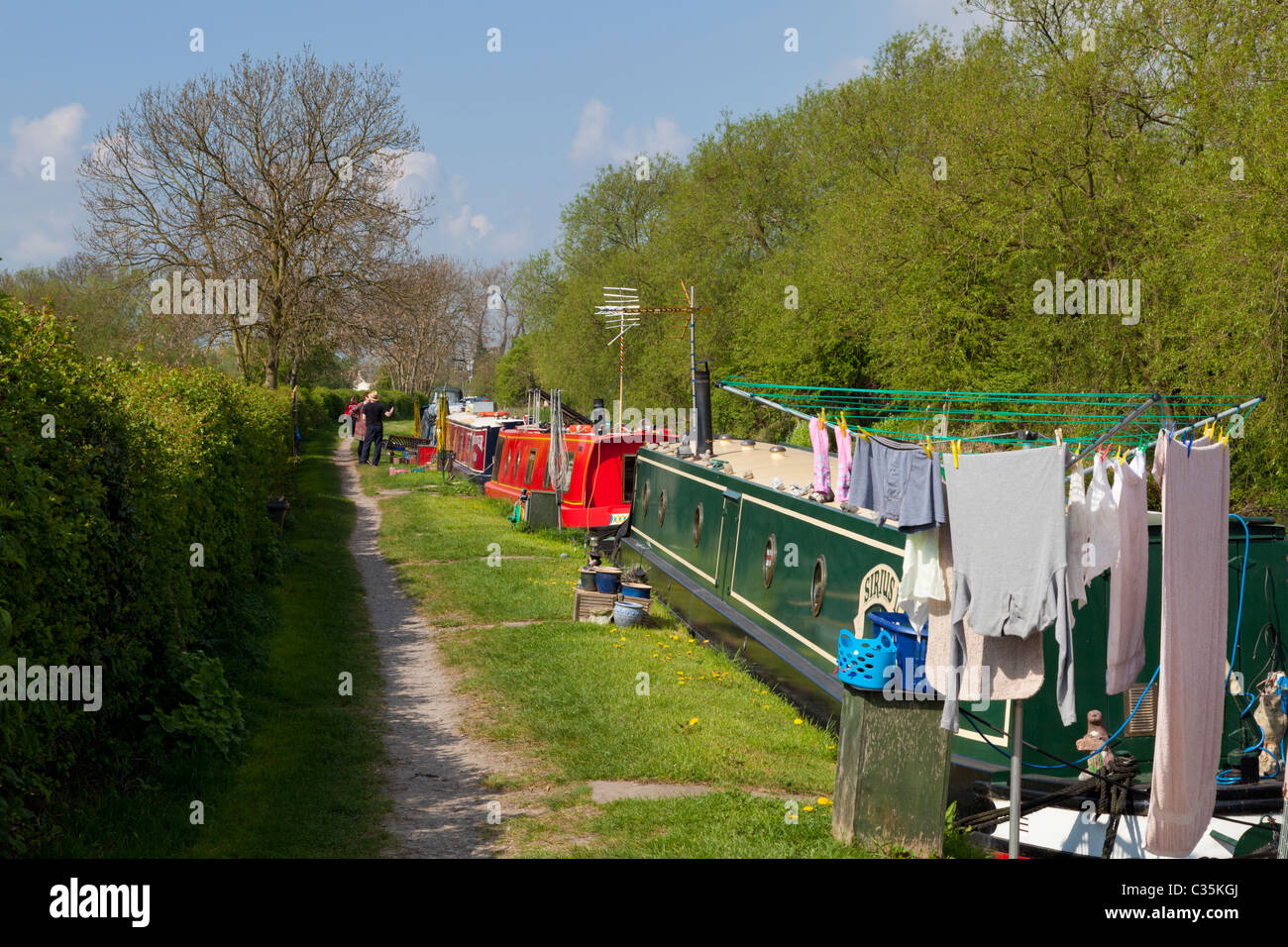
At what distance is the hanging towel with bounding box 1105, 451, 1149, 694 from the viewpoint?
5605mm

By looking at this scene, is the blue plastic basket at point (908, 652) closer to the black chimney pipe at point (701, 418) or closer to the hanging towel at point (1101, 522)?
the hanging towel at point (1101, 522)

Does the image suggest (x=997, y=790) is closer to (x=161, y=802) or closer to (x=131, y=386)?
(x=161, y=802)

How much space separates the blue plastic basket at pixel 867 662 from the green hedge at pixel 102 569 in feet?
A: 12.4

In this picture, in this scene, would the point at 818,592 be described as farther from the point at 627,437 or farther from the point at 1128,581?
the point at 627,437

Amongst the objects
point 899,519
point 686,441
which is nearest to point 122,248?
point 686,441

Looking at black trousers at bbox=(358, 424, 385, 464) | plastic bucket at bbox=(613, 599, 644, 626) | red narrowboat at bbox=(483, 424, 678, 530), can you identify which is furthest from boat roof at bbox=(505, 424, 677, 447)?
black trousers at bbox=(358, 424, 385, 464)

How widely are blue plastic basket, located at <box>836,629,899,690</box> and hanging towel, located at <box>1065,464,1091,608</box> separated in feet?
3.21

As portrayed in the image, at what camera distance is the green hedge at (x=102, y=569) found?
171 inches

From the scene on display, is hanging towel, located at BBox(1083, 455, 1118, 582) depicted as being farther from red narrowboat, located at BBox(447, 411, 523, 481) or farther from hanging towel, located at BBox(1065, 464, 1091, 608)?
red narrowboat, located at BBox(447, 411, 523, 481)

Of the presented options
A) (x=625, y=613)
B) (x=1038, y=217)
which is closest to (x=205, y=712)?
(x=625, y=613)

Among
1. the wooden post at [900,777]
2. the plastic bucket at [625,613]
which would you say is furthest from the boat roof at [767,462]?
the wooden post at [900,777]

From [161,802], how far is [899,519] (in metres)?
→ 4.36

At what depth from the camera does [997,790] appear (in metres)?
6.31

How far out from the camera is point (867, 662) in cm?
540
